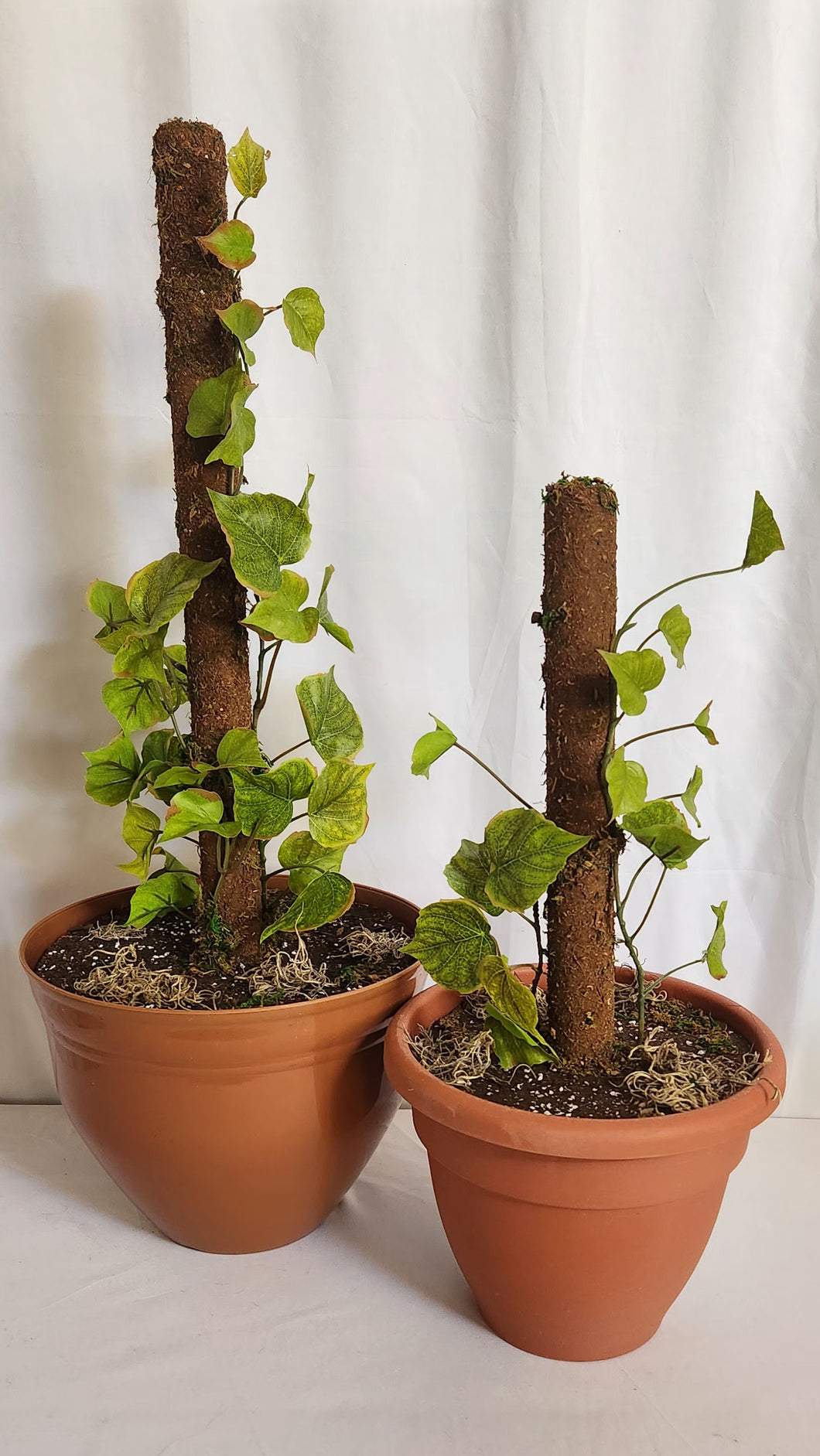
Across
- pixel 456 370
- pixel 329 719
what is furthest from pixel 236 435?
pixel 456 370

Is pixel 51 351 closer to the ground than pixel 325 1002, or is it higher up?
higher up

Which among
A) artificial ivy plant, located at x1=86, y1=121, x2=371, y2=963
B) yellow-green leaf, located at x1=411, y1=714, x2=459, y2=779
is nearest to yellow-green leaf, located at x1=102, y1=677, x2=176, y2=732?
artificial ivy plant, located at x1=86, y1=121, x2=371, y2=963

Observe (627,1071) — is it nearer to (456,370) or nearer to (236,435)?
(236,435)

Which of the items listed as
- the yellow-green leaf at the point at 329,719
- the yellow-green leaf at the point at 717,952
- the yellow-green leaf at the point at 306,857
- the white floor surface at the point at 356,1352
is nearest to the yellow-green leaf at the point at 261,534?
the yellow-green leaf at the point at 329,719

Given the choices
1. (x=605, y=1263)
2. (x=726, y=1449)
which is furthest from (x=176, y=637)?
(x=726, y=1449)

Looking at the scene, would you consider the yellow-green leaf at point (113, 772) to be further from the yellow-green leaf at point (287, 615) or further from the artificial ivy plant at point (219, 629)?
the yellow-green leaf at point (287, 615)

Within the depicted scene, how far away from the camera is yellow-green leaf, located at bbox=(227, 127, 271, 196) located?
0.86 metres

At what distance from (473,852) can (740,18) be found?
0.89 m

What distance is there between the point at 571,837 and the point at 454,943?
0.45 ft

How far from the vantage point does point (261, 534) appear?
33.7 inches

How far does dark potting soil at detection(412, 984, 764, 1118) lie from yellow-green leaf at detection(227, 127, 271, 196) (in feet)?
2.40

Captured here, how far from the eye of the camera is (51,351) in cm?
112

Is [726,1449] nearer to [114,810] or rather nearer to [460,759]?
[460,759]

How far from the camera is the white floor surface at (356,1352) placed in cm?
73
